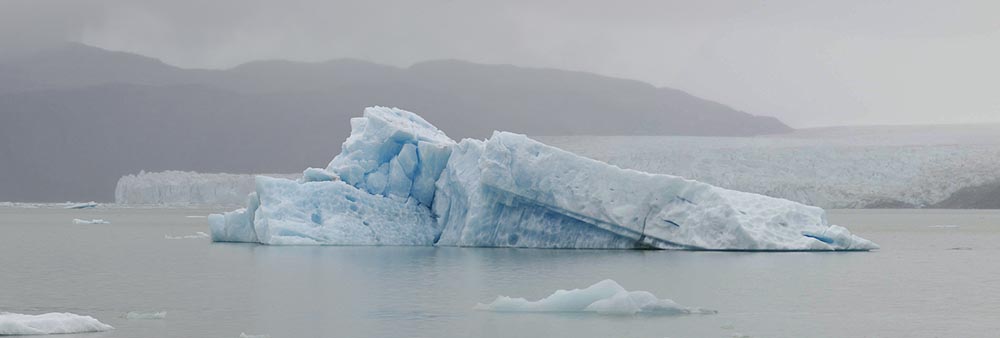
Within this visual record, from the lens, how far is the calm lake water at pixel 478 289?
34.4 ft

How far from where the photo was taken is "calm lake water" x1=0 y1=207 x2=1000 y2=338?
10.5m

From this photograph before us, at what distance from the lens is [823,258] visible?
19234mm

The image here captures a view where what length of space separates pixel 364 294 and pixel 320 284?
1.38 metres

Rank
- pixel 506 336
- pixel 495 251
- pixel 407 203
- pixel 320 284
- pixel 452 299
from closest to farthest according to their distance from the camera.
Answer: pixel 506 336 → pixel 452 299 → pixel 320 284 → pixel 495 251 → pixel 407 203

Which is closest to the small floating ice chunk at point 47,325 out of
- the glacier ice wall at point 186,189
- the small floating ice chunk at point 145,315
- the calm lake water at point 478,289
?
the calm lake water at point 478,289

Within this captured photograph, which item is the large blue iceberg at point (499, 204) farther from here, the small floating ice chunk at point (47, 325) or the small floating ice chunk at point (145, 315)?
the small floating ice chunk at point (47, 325)

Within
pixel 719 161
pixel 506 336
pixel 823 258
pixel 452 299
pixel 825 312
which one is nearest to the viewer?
pixel 506 336

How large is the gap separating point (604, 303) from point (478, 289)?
10.4 feet

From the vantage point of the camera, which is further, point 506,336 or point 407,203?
point 407,203

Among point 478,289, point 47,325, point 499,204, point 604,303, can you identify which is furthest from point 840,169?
point 47,325

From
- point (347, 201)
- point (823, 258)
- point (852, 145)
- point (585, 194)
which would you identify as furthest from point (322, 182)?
point (852, 145)

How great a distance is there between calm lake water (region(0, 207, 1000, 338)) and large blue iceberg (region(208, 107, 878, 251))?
0.38 m

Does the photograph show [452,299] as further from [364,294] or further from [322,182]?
[322,182]

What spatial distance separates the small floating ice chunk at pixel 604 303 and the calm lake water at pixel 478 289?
232 millimetres
